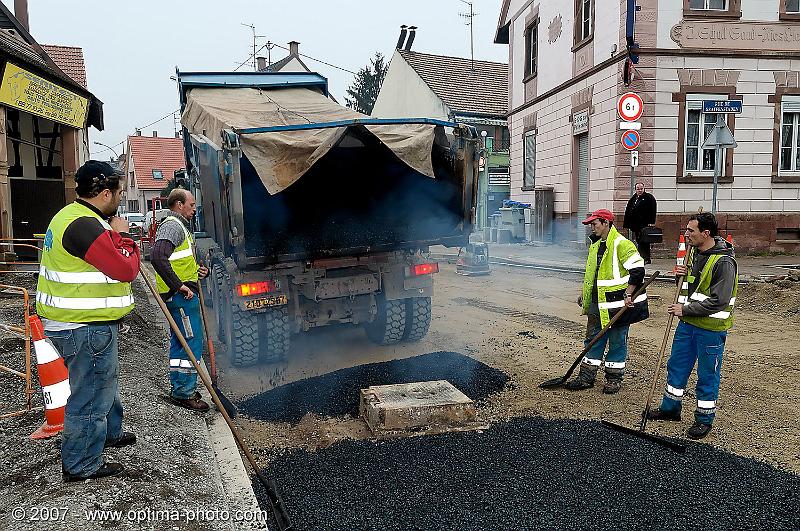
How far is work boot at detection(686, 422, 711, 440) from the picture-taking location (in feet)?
14.7

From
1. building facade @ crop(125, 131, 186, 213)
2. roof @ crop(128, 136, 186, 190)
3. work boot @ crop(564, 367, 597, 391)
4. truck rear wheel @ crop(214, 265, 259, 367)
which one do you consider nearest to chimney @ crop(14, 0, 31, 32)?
truck rear wheel @ crop(214, 265, 259, 367)

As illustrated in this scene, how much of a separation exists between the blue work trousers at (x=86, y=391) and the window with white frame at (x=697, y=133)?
44.4ft

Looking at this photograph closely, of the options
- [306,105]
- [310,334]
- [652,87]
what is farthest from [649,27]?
[310,334]

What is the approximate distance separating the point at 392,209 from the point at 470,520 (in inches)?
163

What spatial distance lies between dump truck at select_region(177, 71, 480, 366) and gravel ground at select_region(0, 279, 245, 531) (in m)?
1.53

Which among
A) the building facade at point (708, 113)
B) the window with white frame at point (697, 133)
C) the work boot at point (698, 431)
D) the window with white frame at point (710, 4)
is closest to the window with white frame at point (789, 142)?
the building facade at point (708, 113)

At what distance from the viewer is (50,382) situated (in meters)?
3.84

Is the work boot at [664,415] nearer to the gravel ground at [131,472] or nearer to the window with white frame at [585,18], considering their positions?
the gravel ground at [131,472]

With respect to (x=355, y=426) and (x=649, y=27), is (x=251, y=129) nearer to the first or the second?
(x=355, y=426)

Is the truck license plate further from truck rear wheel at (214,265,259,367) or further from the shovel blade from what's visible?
the shovel blade

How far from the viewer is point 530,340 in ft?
24.8

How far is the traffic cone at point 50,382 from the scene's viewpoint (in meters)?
3.83

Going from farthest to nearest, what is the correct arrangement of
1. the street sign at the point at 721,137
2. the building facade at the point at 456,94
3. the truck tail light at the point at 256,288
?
1. the building facade at the point at 456,94
2. the street sign at the point at 721,137
3. the truck tail light at the point at 256,288

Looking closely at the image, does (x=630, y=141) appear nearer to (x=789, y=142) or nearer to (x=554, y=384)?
(x=789, y=142)
